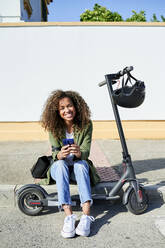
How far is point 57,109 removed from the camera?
9.87ft

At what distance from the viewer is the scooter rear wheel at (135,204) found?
109 inches

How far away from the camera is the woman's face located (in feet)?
9.64

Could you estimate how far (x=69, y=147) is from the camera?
2721 mm

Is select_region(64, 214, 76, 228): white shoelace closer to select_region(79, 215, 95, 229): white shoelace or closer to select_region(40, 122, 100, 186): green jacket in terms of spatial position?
select_region(79, 215, 95, 229): white shoelace

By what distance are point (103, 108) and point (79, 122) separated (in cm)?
349

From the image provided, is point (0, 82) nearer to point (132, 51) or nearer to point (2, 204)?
point (132, 51)

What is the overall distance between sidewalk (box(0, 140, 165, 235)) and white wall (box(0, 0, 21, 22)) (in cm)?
452

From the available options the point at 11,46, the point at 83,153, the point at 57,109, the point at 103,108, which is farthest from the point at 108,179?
the point at 11,46

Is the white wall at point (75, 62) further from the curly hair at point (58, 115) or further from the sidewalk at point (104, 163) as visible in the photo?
the curly hair at point (58, 115)

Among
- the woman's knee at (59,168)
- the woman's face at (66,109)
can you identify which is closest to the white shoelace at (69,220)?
the woman's knee at (59,168)

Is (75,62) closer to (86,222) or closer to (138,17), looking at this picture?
(86,222)

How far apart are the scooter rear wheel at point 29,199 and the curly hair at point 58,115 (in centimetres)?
61

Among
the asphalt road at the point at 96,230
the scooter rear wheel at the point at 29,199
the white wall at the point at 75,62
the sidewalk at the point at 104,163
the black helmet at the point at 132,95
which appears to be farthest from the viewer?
the white wall at the point at 75,62

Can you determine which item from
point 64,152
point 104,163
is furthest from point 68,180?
point 104,163
